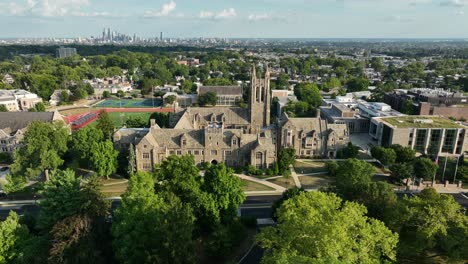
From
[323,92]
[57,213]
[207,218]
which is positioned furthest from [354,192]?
[323,92]

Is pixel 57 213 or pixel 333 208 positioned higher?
pixel 333 208

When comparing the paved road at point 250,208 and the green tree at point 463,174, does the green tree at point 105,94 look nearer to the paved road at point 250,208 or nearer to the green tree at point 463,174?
the paved road at point 250,208

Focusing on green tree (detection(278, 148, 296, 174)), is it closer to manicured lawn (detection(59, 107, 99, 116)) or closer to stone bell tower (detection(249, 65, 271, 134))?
stone bell tower (detection(249, 65, 271, 134))

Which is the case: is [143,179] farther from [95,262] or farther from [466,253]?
[466,253]

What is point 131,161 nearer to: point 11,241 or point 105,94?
point 11,241

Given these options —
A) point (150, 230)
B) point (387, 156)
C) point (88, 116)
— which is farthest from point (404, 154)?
point (88, 116)

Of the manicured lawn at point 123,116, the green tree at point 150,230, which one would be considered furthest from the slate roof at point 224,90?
the green tree at point 150,230
